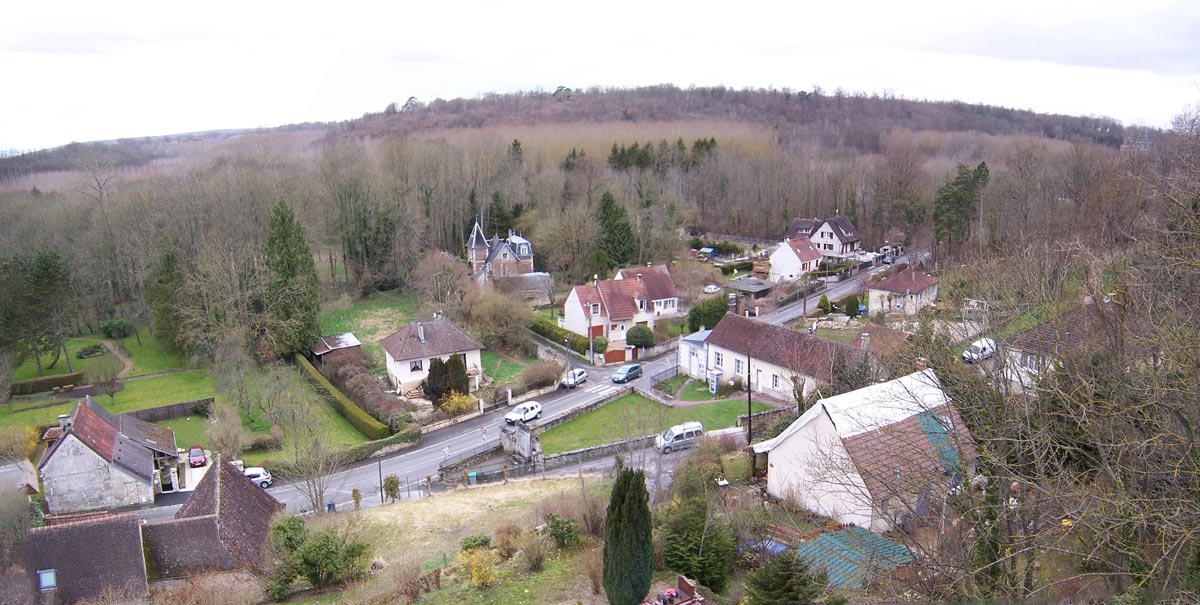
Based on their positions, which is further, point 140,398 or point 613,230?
point 613,230

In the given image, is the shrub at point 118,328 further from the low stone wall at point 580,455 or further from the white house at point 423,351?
the low stone wall at point 580,455

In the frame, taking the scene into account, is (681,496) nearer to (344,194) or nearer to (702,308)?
(702,308)

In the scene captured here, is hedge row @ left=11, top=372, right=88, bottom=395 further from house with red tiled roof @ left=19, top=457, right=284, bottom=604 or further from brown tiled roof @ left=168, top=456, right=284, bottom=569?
house with red tiled roof @ left=19, top=457, right=284, bottom=604

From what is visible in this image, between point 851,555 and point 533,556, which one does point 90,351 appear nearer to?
point 533,556

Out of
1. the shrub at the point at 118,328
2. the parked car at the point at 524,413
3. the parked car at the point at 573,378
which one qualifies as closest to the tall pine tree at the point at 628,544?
the parked car at the point at 524,413

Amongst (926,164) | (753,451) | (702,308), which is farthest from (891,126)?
(753,451)

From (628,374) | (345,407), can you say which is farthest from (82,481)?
(628,374)

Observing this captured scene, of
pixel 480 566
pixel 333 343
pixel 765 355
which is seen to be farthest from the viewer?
pixel 333 343

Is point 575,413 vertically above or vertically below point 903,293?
below
